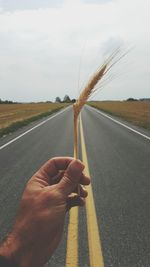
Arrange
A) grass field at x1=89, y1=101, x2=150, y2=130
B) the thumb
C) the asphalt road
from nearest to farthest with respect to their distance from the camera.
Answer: the thumb
the asphalt road
grass field at x1=89, y1=101, x2=150, y2=130

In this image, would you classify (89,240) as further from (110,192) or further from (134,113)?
(134,113)

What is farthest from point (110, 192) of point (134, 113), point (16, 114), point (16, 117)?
point (16, 114)

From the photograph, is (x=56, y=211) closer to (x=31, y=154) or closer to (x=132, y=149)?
(x=31, y=154)

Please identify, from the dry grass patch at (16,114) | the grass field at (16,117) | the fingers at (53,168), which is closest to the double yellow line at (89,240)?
the fingers at (53,168)

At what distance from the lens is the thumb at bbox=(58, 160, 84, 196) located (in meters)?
1.82

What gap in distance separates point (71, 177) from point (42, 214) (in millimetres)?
244

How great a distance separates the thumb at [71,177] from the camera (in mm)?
1816

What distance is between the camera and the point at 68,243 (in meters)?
4.29

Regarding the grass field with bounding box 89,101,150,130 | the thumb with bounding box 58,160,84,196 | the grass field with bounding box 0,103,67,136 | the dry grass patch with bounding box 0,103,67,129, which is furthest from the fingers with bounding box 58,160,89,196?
the dry grass patch with bounding box 0,103,67,129

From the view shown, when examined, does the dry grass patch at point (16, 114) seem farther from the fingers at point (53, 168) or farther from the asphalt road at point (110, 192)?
the fingers at point (53, 168)

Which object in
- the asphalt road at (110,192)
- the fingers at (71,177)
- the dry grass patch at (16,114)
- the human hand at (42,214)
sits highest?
the fingers at (71,177)

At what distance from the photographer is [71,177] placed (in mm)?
1835

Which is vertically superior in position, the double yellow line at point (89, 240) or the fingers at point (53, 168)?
the fingers at point (53, 168)

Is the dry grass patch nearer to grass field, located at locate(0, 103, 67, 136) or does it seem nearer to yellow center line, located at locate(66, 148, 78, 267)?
grass field, located at locate(0, 103, 67, 136)
